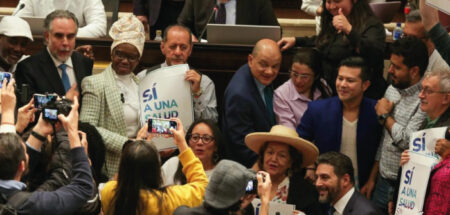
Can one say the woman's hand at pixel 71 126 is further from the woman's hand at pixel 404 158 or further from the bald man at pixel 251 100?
the woman's hand at pixel 404 158

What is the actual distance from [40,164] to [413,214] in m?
2.16

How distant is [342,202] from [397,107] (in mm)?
791

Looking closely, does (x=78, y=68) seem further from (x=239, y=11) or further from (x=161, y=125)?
(x=239, y=11)

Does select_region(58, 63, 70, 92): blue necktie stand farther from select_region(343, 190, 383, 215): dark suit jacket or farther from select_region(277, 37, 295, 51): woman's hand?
select_region(343, 190, 383, 215): dark suit jacket

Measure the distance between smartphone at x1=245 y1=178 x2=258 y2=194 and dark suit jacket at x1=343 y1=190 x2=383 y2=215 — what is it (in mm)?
1119

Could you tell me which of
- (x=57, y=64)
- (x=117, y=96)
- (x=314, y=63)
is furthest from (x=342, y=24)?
(x=57, y=64)

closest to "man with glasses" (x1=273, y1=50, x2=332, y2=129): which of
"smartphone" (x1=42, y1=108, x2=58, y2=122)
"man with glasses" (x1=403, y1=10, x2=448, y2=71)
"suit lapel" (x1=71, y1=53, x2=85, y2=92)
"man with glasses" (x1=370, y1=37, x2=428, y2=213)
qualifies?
"man with glasses" (x1=370, y1=37, x2=428, y2=213)

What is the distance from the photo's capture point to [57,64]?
591cm

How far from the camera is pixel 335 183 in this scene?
546 cm

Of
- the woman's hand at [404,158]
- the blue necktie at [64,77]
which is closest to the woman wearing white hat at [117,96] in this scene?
the blue necktie at [64,77]

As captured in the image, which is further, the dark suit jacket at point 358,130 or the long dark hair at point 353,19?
the long dark hair at point 353,19

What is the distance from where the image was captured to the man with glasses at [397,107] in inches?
222

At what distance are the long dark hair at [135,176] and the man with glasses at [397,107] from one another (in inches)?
75.1

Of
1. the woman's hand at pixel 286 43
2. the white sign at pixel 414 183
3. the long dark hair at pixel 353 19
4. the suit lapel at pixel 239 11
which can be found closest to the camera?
the white sign at pixel 414 183
